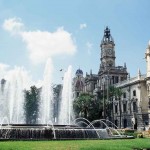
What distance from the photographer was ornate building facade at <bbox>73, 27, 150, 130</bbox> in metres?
74.2

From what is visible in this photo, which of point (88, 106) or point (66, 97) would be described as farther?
point (88, 106)

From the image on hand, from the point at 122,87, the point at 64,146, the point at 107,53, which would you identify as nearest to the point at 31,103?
the point at 122,87

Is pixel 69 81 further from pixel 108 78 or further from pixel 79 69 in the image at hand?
pixel 79 69

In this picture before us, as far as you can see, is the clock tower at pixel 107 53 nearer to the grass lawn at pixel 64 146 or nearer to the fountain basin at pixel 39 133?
the fountain basin at pixel 39 133

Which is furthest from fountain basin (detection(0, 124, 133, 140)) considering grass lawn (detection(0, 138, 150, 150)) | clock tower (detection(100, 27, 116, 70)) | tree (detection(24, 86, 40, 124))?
clock tower (detection(100, 27, 116, 70))

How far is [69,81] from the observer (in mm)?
50688

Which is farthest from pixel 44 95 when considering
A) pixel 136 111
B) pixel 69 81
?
pixel 136 111

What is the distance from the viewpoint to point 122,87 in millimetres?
82438

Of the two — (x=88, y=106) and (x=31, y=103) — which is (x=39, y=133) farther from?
(x=88, y=106)

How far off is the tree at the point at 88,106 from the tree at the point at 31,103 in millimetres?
9090

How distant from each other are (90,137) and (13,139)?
21.3 ft

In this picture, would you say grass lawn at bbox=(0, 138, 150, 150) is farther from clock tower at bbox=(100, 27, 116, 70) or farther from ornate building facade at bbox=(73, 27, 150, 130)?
clock tower at bbox=(100, 27, 116, 70)

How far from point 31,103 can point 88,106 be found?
13.1 metres

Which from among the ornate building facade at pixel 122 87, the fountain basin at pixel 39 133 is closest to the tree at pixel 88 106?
the ornate building facade at pixel 122 87
